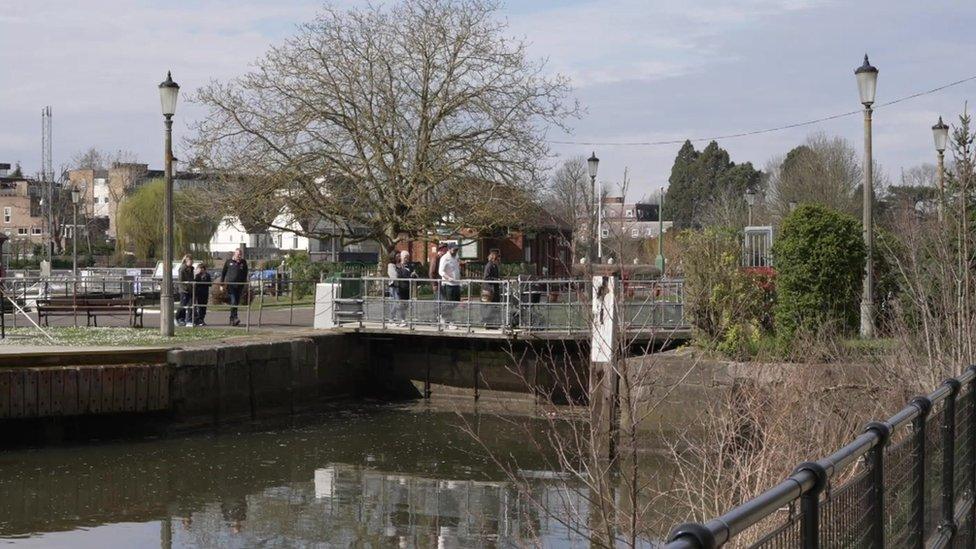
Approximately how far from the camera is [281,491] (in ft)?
59.0

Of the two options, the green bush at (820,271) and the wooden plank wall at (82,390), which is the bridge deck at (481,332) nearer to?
the green bush at (820,271)

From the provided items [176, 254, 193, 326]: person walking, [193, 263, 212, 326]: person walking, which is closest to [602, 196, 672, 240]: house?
[193, 263, 212, 326]: person walking

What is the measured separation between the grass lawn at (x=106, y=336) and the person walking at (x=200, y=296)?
1.24 m

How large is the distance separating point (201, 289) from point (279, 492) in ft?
45.0

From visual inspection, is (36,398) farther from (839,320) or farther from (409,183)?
(409,183)

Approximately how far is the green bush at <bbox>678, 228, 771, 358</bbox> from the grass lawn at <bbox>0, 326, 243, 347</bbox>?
10018 millimetres

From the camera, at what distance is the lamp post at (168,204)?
78.1ft

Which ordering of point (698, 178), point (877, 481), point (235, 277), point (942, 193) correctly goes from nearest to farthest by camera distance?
point (877, 481) → point (942, 193) → point (235, 277) → point (698, 178)

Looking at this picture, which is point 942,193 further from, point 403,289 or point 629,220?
point 629,220

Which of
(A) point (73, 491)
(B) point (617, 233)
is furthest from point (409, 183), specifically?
(B) point (617, 233)

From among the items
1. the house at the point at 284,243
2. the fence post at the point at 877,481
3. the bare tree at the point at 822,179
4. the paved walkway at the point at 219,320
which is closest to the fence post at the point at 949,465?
the fence post at the point at 877,481

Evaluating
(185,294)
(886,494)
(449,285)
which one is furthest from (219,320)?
(886,494)

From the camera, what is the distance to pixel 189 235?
8338 cm

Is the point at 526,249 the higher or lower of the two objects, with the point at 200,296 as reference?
higher
